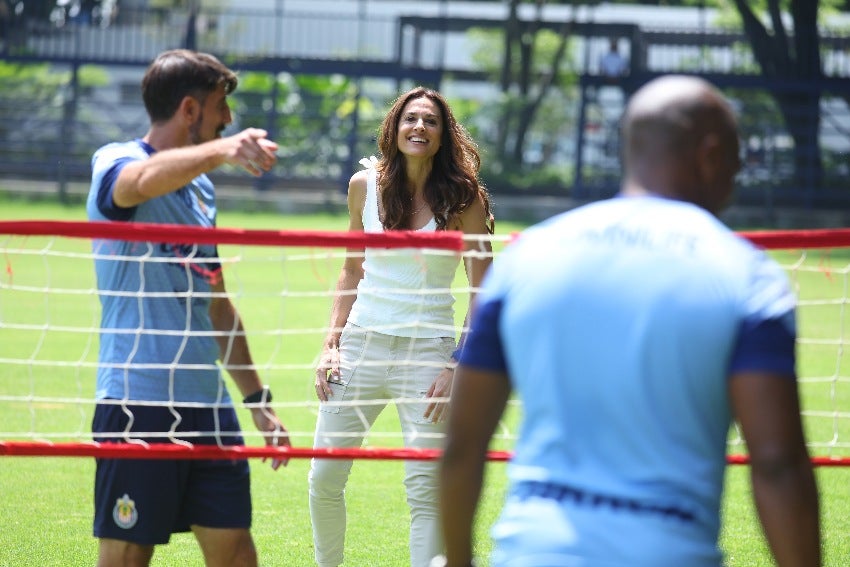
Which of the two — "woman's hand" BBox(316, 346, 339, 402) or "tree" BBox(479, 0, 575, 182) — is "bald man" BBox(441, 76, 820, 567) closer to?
"woman's hand" BBox(316, 346, 339, 402)

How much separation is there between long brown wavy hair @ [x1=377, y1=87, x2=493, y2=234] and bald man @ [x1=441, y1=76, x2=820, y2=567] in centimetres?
291

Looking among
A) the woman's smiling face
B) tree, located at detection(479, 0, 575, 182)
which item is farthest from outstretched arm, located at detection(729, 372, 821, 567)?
tree, located at detection(479, 0, 575, 182)

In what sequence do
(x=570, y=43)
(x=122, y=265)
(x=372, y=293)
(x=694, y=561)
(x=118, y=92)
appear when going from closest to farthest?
(x=694, y=561)
(x=122, y=265)
(x=372, y=293)
(x=118, y=92)
(x=570, y=43)

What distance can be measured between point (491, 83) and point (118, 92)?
403 inches

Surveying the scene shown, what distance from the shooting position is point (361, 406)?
541 centimetres

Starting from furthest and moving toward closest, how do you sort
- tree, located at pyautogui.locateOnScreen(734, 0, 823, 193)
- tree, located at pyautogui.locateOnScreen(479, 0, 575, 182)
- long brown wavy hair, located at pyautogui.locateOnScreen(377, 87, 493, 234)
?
tree, located at pyautogui.locateOnScreen(479, 0, 575, 182), tree, located at pyautogui.locateOnScreen(734, 0, 823, 193), long brown wavy hair, located at pyautogui.locateOnScreen(377, 87, 493, 234)

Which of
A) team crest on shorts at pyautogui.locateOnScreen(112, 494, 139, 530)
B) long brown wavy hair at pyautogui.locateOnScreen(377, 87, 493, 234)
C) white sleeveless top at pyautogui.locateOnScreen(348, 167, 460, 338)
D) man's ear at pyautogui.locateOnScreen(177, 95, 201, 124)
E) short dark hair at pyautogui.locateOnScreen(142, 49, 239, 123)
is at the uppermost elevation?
short dark hair at pyautogui.locateOnScreen(142, 49, 239, 123)

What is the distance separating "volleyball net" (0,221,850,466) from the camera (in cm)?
431

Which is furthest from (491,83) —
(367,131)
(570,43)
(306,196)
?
(306,196)

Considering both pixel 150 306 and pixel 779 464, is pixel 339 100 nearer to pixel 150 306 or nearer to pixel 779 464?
pixel 150 306

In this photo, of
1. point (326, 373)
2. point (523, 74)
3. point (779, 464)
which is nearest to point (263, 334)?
point (326, 373)

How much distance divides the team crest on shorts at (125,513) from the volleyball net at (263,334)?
0.16 m

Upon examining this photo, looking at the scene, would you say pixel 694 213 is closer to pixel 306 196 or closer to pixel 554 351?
pixel 554 351

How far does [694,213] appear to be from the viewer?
250 centimetres
